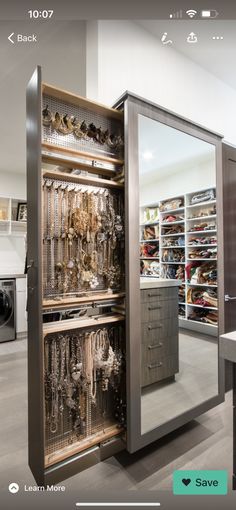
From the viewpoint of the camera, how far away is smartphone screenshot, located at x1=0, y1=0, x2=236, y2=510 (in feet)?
3.29

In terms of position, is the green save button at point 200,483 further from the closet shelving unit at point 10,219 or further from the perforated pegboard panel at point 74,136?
the closet shelving unit at point 10,219

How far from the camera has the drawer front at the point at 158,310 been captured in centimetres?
147

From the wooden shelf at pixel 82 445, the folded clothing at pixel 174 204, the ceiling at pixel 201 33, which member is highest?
the ceiling at pixel 201 33

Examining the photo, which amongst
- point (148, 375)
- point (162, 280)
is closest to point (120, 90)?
point (162, 280)

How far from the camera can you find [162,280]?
5.34ft

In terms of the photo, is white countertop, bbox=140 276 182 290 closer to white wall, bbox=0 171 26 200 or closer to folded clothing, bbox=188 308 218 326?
folded clothing, bbox=188 308 218 326

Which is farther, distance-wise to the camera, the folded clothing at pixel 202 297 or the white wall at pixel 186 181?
the folded clothing at pixel 202 297

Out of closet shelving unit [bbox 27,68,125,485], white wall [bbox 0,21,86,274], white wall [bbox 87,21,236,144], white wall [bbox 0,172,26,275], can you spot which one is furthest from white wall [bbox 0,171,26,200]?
closet shelving unit [bbox 27,68,125,485]

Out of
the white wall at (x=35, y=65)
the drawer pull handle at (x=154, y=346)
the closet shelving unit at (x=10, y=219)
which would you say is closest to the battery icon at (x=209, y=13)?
the white wall at (x=35, y=65)

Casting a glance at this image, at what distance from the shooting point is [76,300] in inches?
49.6

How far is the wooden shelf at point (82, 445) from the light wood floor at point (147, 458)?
0.13m

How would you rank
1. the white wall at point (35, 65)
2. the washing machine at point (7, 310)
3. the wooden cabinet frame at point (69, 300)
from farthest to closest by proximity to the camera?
the washing machine at point (7, 310) < the white wall at point (35, 65) < the wooden cabinet frame at point (69, 300)

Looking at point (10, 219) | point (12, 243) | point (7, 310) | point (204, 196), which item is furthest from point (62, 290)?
point (12, 243)

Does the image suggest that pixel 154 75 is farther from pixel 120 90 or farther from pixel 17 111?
pixel 17 111
